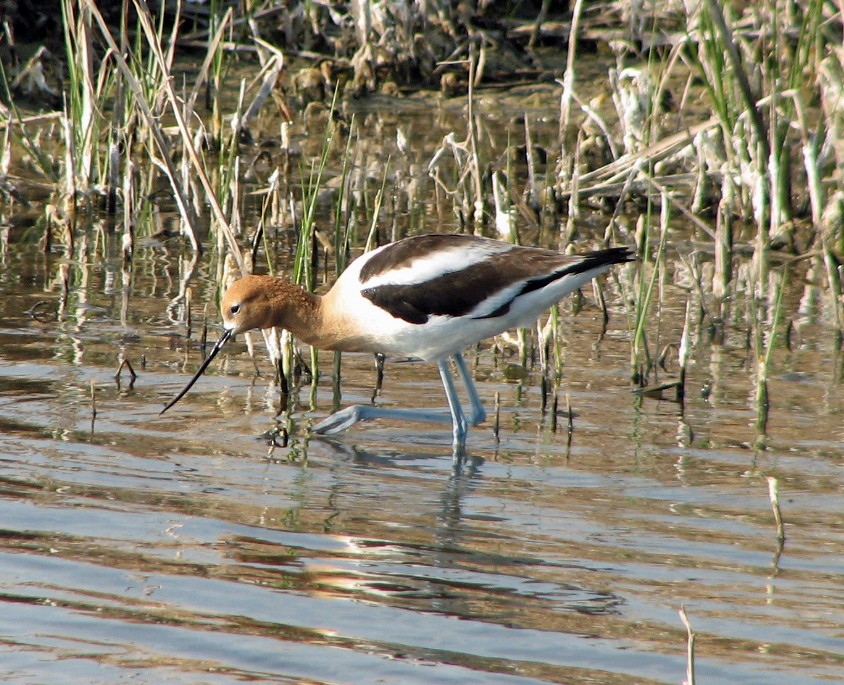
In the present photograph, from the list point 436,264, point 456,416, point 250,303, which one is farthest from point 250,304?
point 456,416

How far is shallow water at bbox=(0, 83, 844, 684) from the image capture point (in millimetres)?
3389

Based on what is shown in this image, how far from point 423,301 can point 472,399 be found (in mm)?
528

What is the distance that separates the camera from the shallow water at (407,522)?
339 cm

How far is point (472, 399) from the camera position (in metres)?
5.65

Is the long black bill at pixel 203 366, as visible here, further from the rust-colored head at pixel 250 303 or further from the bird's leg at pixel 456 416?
the bird's leg at pixel 456 416

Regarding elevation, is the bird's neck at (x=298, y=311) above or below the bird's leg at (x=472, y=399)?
above

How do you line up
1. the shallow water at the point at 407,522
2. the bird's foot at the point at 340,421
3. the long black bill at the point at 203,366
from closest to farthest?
the shallow water at the point at 407,522, the bird's foot at the point at 340,421, the long black bill at the point at 203,366

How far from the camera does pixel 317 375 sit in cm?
579

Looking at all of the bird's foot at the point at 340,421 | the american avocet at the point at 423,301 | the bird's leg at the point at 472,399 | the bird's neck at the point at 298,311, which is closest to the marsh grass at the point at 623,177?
the bird's neck at the point at 298,311

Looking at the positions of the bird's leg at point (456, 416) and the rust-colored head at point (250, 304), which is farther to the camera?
the rust-colored head at point (250, 304)

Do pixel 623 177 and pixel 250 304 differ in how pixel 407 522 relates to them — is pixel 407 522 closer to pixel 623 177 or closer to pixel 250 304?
pixel 250 304

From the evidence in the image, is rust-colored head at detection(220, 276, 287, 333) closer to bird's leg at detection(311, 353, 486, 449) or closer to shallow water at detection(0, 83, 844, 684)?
shallow water at detection(0, 83, 844, 684)

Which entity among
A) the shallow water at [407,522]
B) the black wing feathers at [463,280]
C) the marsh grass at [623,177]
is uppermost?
the marsh grass at [623,177]

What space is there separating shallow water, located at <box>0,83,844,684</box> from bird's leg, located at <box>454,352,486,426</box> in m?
0.10
